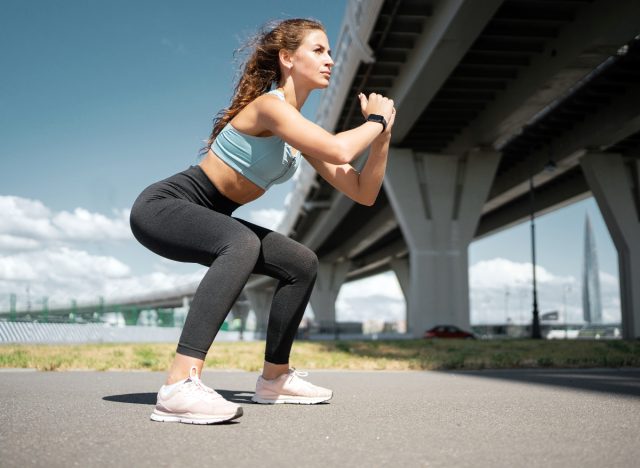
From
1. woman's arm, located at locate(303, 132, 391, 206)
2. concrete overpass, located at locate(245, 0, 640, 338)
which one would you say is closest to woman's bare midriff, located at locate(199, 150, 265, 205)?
woman's arm, located at locate(303, 132, 391, 206)

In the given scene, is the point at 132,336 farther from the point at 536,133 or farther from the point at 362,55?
the point at 536,133

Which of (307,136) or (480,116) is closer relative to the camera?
(307,136)

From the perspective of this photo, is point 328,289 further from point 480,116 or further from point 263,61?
point 263,61

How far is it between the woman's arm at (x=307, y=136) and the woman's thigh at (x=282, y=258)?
2.19 ft

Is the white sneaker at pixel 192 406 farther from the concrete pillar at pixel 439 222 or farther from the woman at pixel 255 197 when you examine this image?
the concrete pillar at pixel 439 222

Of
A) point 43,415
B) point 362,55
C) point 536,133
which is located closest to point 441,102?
point 362,55

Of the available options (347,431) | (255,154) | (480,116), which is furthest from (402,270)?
(347,431)

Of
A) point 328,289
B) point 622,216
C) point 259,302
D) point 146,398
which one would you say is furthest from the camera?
point 259,302

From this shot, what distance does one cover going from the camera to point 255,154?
353 cm

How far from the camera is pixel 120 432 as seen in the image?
2738 millimetres

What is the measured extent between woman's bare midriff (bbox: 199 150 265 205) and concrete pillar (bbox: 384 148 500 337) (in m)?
26.8

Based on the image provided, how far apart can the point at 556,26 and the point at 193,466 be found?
1882cm

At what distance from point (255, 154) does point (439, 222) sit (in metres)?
27.6

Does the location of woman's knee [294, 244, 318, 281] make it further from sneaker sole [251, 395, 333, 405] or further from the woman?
sneaker sole [251, 395, 333, 405]
